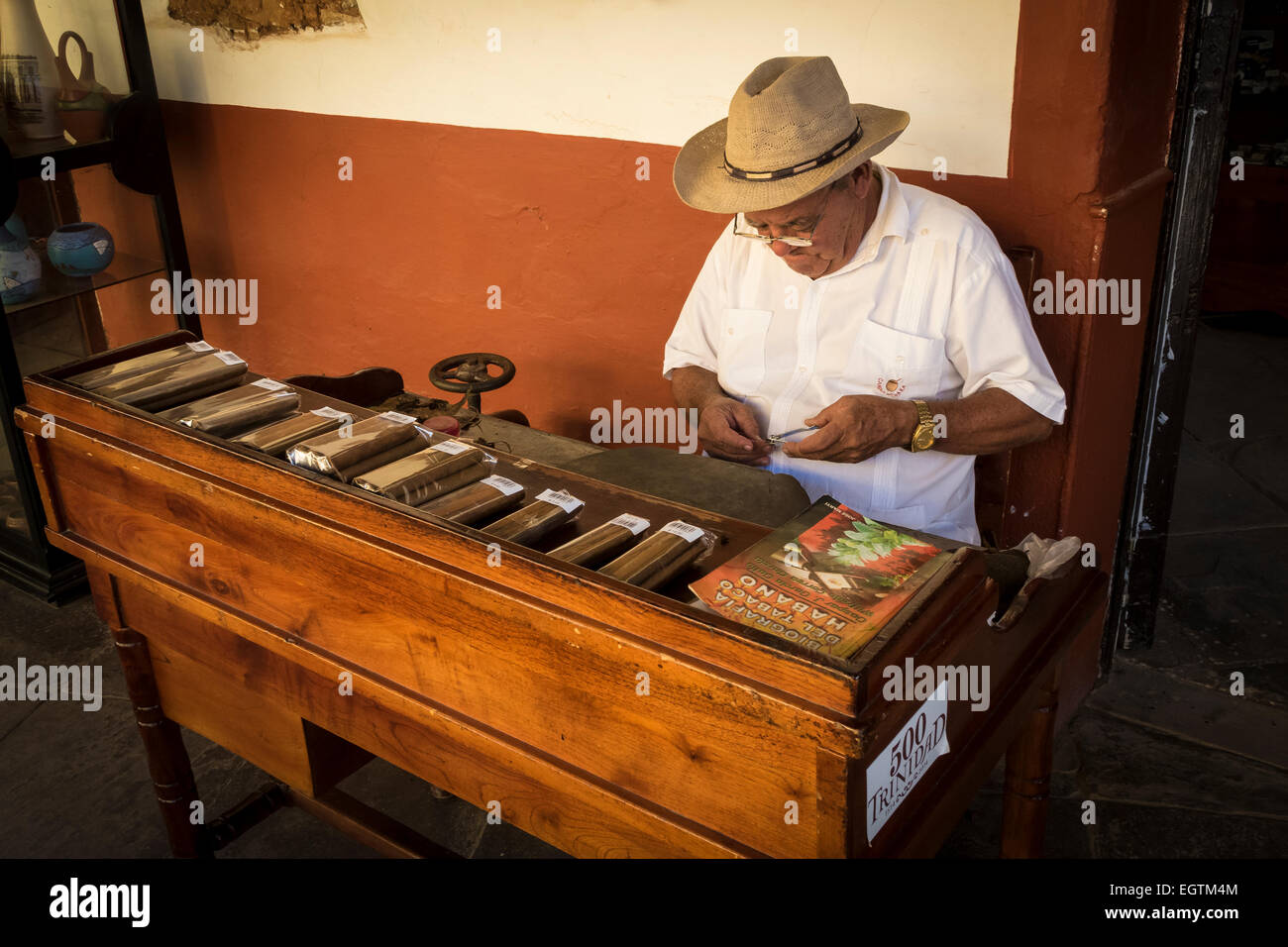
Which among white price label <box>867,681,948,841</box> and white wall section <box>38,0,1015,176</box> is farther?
white wall section <box>38,0,1015,176</box>

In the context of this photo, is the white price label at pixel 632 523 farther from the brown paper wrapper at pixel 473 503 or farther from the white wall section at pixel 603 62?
the white wall section at pixel 603 62

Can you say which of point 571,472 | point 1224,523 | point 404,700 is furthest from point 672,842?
point 1224,523

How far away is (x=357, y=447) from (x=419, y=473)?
15 centimetres

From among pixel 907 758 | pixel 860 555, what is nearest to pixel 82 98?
pixel 860 555

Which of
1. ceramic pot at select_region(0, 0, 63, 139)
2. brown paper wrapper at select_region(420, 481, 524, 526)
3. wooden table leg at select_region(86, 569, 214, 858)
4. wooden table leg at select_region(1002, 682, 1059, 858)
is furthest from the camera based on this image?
ceramic pot at select_region(0, 0, 63, 139)

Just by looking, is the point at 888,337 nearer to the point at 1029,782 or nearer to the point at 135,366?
the point at 1029,782

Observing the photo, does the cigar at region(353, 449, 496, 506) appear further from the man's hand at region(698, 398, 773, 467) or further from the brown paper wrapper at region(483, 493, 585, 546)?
the man's hand at region(698, 398, 773, 467)

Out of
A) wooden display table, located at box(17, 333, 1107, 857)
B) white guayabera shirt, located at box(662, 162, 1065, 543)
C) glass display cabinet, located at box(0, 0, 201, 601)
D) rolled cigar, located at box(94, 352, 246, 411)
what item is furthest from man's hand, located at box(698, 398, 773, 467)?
glass display cabinet, located at box(0, 0, 201, 601)

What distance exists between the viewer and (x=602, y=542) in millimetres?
1724

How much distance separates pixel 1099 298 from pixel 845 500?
2.50ft

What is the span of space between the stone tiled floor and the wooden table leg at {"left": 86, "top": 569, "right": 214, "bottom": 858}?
0.20 metres

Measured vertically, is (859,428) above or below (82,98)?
below

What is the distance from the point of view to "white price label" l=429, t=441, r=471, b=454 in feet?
6.42
